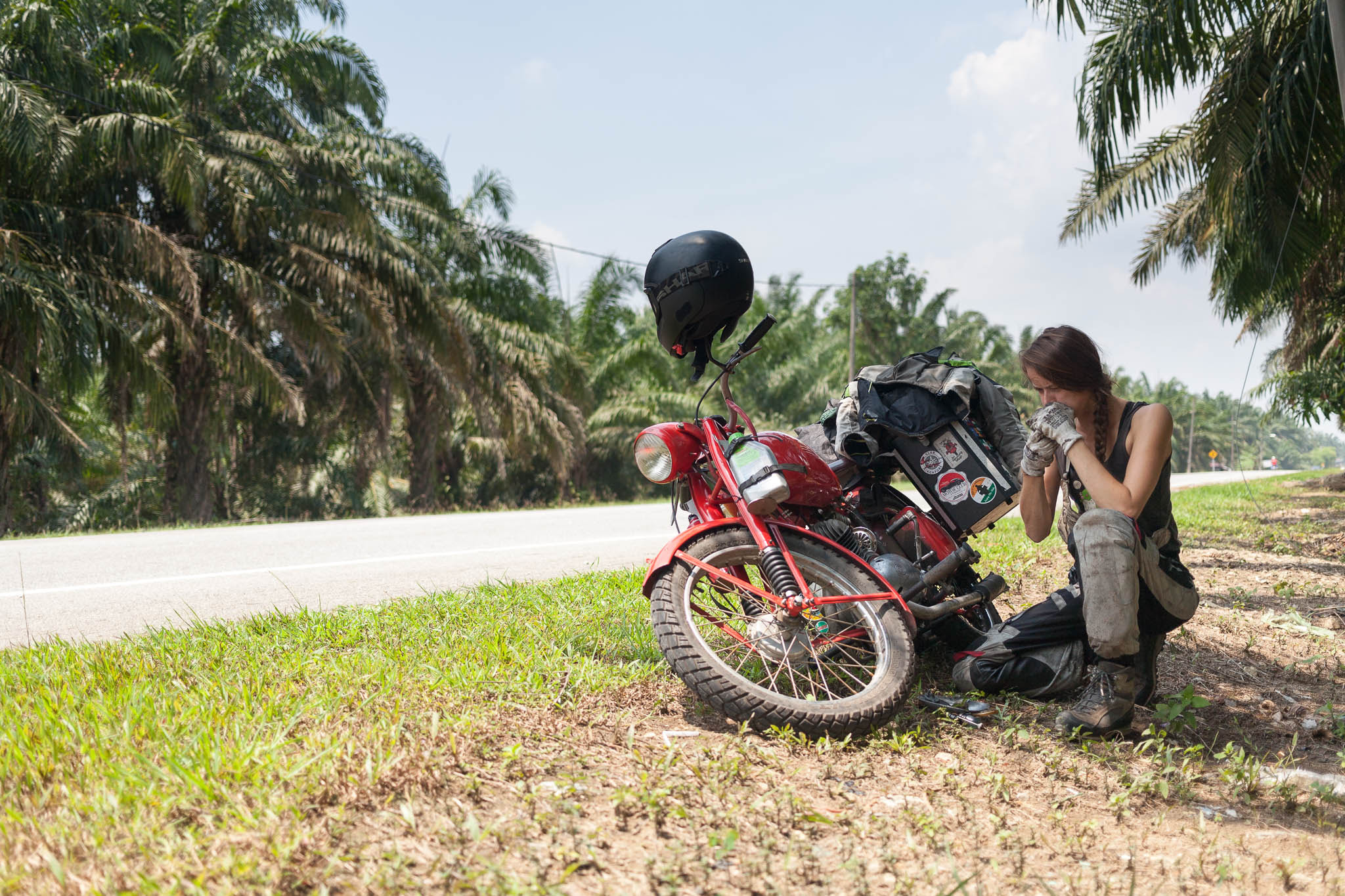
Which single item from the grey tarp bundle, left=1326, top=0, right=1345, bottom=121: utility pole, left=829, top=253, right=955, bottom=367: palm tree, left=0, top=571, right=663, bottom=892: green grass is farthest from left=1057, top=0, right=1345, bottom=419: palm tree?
left=829, top=253, right=955, bottom=367: palm tree

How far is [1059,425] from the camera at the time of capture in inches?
114

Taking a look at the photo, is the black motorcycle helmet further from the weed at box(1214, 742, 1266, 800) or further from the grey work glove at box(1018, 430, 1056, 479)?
the weed at box(1214, 742, 1266, 800)

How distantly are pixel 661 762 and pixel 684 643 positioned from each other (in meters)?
0.38

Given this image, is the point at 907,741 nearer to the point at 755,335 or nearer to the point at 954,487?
the point at 954,487

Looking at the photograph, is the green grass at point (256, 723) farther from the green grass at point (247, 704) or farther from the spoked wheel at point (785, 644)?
the spoked wheel at point (785, 644)

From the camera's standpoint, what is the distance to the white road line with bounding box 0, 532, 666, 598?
17.8 ft

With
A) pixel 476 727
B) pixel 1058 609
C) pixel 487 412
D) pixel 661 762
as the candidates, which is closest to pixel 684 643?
pixel 661 762

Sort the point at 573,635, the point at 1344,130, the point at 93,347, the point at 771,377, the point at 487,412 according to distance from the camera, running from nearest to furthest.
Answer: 1. the point at 573,635
2. the point at 1344,130
3. the point at 93,347
4. the point at 487,412
5. the point at 771,377

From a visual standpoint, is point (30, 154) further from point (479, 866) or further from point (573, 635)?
point (479, 866)

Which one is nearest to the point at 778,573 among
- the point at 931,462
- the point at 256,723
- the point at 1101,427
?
the point at 931,462

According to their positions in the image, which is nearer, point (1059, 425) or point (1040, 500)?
point (1059, 425)

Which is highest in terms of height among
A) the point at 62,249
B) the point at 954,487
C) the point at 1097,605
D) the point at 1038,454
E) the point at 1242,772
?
the point at 62,249

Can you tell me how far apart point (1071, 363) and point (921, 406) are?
1.88 feet

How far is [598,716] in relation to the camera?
9.45 ft
